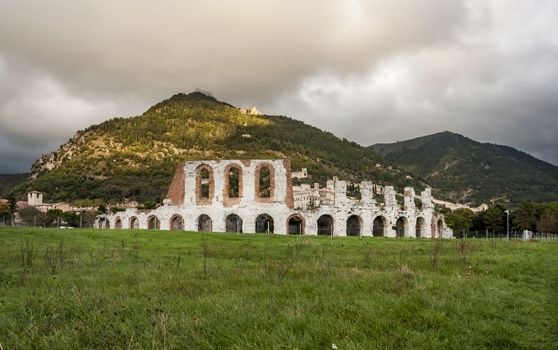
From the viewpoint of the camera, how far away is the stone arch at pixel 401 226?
3947 centimetres

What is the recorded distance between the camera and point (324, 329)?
477 cm

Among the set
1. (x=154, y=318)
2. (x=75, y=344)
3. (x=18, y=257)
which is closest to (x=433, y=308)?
(x=154, y=318)

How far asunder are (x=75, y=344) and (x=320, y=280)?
4.15 meters

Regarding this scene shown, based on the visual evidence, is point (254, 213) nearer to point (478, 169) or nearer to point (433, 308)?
point (433, 308)

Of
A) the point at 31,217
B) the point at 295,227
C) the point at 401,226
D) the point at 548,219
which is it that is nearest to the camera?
the point at 401,226

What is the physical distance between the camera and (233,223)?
42.8 metres

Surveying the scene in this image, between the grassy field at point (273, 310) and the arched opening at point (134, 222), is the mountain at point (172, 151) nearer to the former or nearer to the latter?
the arched opening at point (134, 222)

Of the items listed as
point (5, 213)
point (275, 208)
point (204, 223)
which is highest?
point (275, 208)

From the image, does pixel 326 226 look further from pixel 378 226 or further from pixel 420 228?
pixel 420 228

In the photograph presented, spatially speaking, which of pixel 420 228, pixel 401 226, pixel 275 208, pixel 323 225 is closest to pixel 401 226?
pixel 401 226

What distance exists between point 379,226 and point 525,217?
42.0 meters

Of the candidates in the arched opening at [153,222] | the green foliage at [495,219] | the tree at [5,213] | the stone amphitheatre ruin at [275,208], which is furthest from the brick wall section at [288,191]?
the tree at [5,213]

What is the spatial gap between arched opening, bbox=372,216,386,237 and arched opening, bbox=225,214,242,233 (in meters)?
12.0

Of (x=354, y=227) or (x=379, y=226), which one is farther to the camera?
(x=354, y=227)
